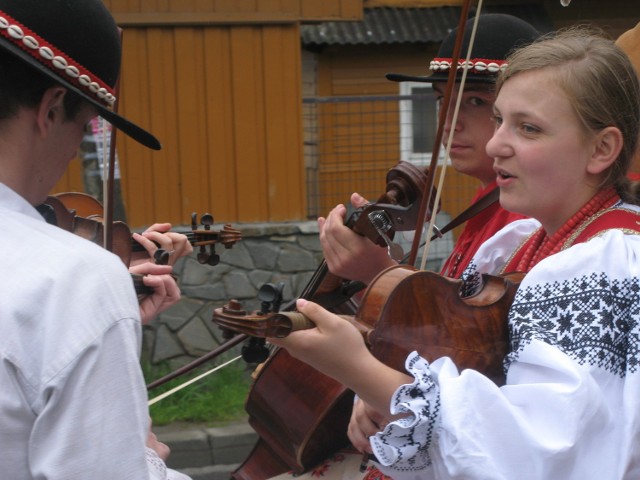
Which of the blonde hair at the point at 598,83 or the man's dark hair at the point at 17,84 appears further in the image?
the blonde hair at the point at 598,83

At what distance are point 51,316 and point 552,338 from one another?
81 centimetres

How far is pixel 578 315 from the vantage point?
1.58 meters

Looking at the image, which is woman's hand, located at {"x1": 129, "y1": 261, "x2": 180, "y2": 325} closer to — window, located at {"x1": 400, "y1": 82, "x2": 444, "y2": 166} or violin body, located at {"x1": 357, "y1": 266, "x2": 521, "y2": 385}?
violin body, located at {"x1": 357, "y1": 266, "x2": 521, "y2": 385}

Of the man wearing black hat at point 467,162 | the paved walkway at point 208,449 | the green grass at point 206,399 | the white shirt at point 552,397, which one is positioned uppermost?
the man wearing black hat at point 467,162

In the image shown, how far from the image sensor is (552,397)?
4.92ft

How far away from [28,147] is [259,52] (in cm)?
590

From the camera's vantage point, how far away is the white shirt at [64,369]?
4.00 ft

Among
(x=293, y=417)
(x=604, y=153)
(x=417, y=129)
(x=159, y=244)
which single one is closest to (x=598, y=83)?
(x=604, y=153)

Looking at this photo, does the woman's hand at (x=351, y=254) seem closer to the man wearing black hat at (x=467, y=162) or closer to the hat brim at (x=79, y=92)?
the man wearing black hat at (x=467, y=162)

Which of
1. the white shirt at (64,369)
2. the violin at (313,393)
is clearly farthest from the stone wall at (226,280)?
the white shirt at (64,369)

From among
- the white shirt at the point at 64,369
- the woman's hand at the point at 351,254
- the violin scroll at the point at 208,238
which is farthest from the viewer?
the violin scroll at the point at 208,238

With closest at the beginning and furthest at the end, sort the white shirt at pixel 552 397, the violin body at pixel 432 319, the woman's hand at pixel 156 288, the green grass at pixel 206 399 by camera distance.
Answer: the white shirt at pixel 552 397, the violin body at pixel 432 319, the woman's hand at pixel 156 288, the green grass at pixel 206 399

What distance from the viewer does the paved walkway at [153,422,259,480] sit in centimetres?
601

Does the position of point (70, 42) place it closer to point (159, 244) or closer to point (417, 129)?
point (159, 244)
